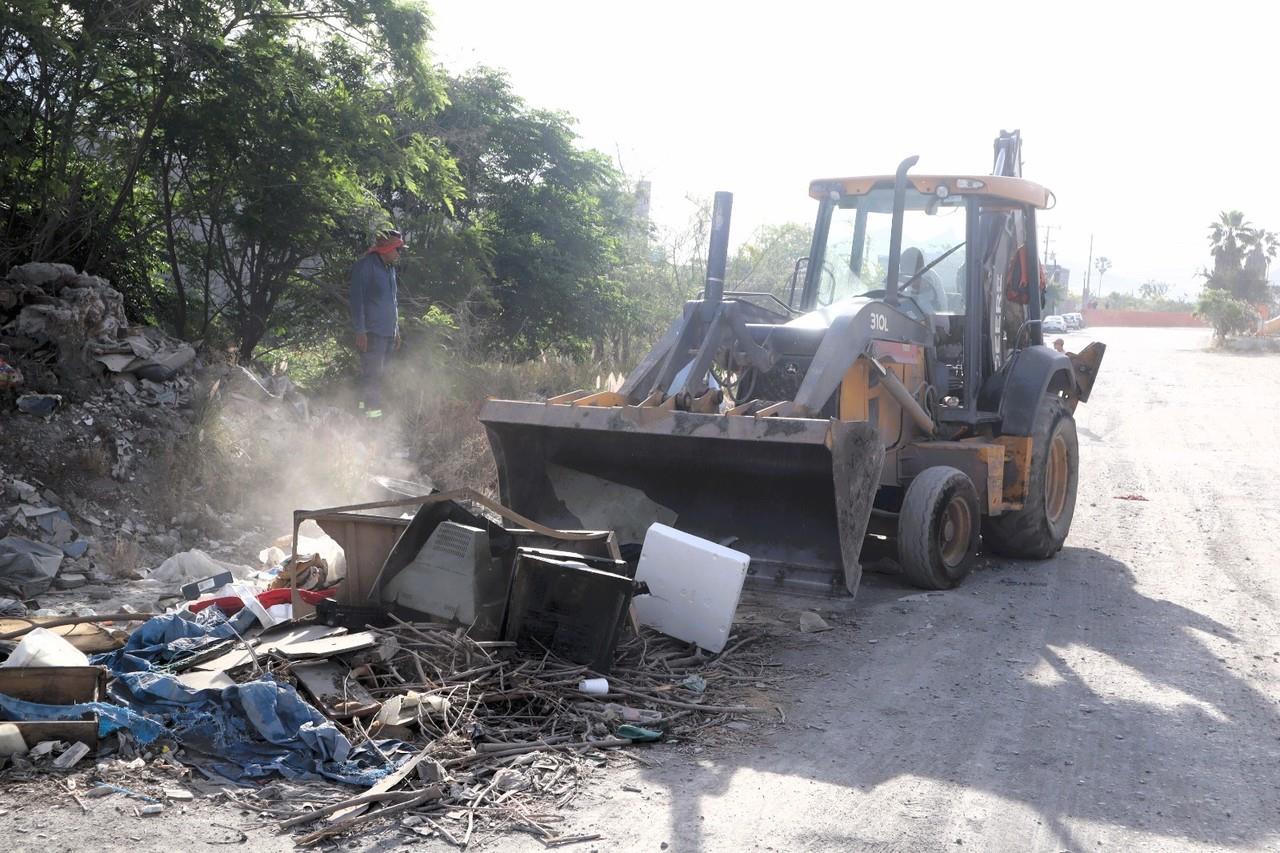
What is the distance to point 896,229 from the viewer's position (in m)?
8.23

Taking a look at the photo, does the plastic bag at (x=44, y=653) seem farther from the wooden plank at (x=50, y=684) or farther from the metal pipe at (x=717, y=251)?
the metal pipe at (x=717, y=251)

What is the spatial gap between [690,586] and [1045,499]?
4.05 meters

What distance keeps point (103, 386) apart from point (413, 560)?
172 inches

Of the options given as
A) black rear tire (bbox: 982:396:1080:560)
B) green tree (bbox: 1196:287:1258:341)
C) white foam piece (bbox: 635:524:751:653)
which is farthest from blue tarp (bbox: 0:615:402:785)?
green tree (bbox: 1196:287:1258:341)

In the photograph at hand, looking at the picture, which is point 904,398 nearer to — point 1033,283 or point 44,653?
point 1033,283

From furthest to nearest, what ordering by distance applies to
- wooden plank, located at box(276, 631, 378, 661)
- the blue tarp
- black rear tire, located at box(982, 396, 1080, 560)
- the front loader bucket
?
black rear tire, located at box(982, 396, 1080, 560) → the front loader bucket → wooden plank, located at box(276, 631, 378, 661) → the blue tarp

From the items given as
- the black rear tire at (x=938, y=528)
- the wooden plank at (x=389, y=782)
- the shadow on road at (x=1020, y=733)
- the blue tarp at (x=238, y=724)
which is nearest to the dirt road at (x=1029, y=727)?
the shadow on road at (x=1020, y=733)

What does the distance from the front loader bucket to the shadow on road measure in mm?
553

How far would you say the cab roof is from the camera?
28.1ft

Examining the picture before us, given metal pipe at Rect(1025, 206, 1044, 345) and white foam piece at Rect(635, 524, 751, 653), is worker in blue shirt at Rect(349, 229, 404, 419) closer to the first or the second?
white foam piece at Rect(635, 524, 751, 653)

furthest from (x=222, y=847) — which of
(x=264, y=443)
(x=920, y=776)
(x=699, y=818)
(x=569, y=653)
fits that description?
(x=264, y=443)

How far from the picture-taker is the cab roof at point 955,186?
8562mm

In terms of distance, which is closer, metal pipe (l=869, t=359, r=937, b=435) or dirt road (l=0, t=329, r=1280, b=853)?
dirt road (l=0, t=329, r=1280, b=853)

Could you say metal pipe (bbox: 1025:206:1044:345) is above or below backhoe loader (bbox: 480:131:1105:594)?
above
